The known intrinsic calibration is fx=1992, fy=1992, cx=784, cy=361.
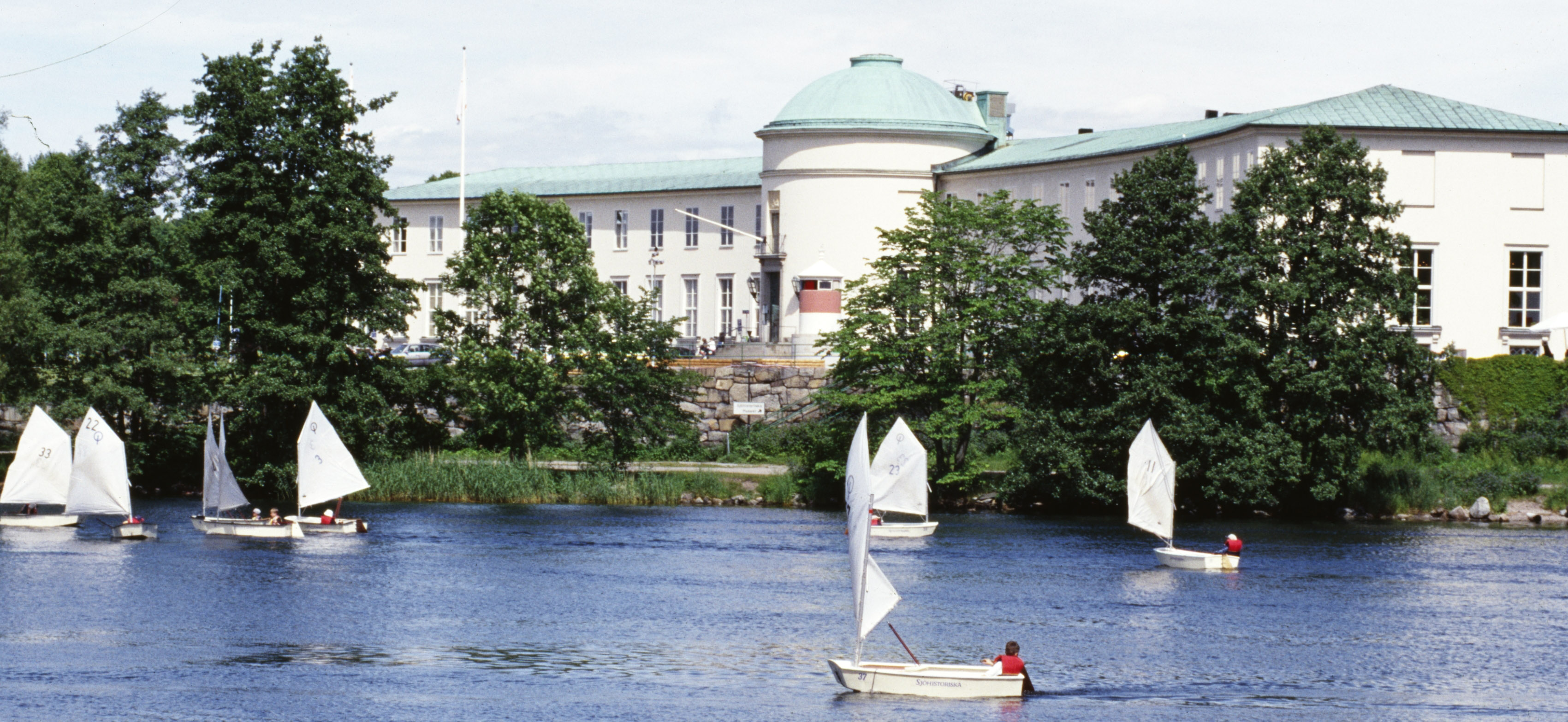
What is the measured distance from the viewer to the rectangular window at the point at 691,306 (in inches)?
4628

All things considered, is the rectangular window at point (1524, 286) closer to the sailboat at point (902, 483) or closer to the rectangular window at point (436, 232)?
the sailboat at point (902, 483)

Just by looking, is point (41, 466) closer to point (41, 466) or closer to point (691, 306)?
point (41, 466)

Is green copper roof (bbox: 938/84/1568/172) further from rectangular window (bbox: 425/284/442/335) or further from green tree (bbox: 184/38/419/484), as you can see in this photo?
rectangular window (bbox: 425/284/442/335)

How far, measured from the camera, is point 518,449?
273 feet

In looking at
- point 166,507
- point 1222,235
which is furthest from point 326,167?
point 1222,235

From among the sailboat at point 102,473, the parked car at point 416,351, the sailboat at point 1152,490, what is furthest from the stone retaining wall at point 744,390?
the sailboat at point 102,473

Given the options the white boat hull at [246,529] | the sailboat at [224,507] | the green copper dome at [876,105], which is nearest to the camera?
the white boat hull at [246,529]

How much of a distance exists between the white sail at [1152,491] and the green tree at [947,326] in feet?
44.5

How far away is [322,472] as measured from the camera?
224 ft

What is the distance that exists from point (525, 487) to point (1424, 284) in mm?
37800

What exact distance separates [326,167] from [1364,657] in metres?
44.8

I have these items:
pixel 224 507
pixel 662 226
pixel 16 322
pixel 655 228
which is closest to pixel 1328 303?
pixel 224 507

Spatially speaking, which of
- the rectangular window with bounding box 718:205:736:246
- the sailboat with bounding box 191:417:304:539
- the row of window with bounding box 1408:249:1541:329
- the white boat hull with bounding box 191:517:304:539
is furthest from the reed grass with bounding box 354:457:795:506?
the rectangular window with bounding box 718:205:736:246

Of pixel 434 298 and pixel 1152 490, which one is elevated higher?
pixel 434 298
